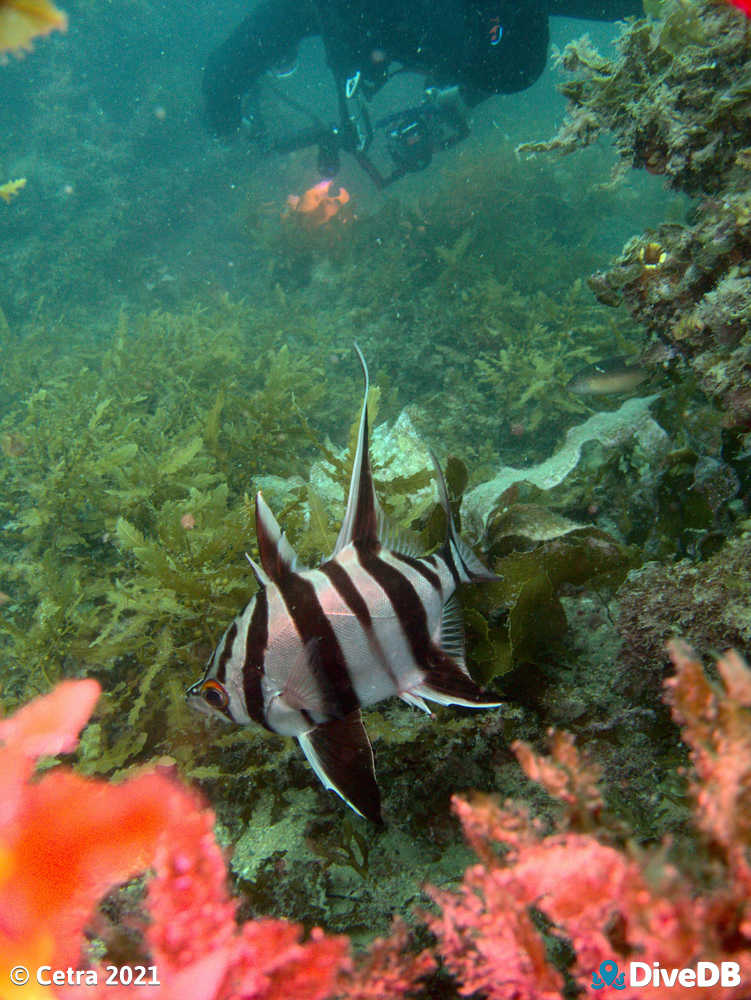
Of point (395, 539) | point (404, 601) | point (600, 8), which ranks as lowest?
point (404, 601)

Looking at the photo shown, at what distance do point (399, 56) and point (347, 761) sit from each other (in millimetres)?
12872

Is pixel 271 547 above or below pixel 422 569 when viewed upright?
above

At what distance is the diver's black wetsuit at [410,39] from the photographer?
8422 mm

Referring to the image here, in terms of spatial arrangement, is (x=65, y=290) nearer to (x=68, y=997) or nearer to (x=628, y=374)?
(x=628, y=374)

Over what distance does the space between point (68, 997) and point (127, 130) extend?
24332 mm

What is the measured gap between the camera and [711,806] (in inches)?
34.7

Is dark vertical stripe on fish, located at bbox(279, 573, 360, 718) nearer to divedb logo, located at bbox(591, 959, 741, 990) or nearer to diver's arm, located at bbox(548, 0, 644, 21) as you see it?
divedb logo, located at bbox(591, 959, 741, 990)

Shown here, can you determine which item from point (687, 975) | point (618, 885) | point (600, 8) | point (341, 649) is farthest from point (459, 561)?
point (600, 8)

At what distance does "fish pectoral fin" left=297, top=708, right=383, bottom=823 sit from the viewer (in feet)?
4.27

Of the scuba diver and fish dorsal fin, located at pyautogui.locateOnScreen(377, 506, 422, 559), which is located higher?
the scuba diver

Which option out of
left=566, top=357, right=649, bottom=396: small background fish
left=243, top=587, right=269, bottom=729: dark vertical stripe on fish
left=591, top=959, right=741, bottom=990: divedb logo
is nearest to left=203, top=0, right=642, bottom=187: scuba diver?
left=566, top=357, right=649, bottom=396: small background fish

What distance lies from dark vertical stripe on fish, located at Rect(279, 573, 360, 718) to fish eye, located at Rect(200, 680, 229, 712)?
0.24 meters

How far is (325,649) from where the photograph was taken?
4.66 feet

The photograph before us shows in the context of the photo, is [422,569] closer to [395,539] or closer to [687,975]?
[395,539]
